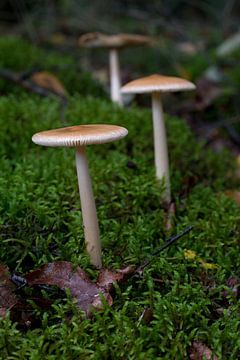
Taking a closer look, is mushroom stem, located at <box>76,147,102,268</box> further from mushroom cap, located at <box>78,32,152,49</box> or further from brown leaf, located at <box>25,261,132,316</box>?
mushroom cap, located at <box>78,32,152,49</box>

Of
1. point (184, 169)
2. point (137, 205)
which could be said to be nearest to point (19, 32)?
point (184, 169)

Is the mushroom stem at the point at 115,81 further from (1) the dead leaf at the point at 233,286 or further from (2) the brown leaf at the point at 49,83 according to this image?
(1) the dead leaf at the point at 233,286

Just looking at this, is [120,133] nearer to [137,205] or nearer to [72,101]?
[137,205]

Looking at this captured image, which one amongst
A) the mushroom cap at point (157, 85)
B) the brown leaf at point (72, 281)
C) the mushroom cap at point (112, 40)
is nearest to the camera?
the brown leaf at point (72, 281)

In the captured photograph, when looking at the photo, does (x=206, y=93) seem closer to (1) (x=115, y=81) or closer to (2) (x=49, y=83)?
(1) (x=115, y=81)

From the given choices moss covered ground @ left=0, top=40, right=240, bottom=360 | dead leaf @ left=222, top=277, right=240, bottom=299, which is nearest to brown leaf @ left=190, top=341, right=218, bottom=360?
moss covered ground @ left=0, top=40, right=240, bottom=360

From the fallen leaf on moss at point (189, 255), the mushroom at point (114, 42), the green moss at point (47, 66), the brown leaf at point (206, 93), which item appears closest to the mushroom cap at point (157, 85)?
the fallen leaf on moss at point (189, 255)
